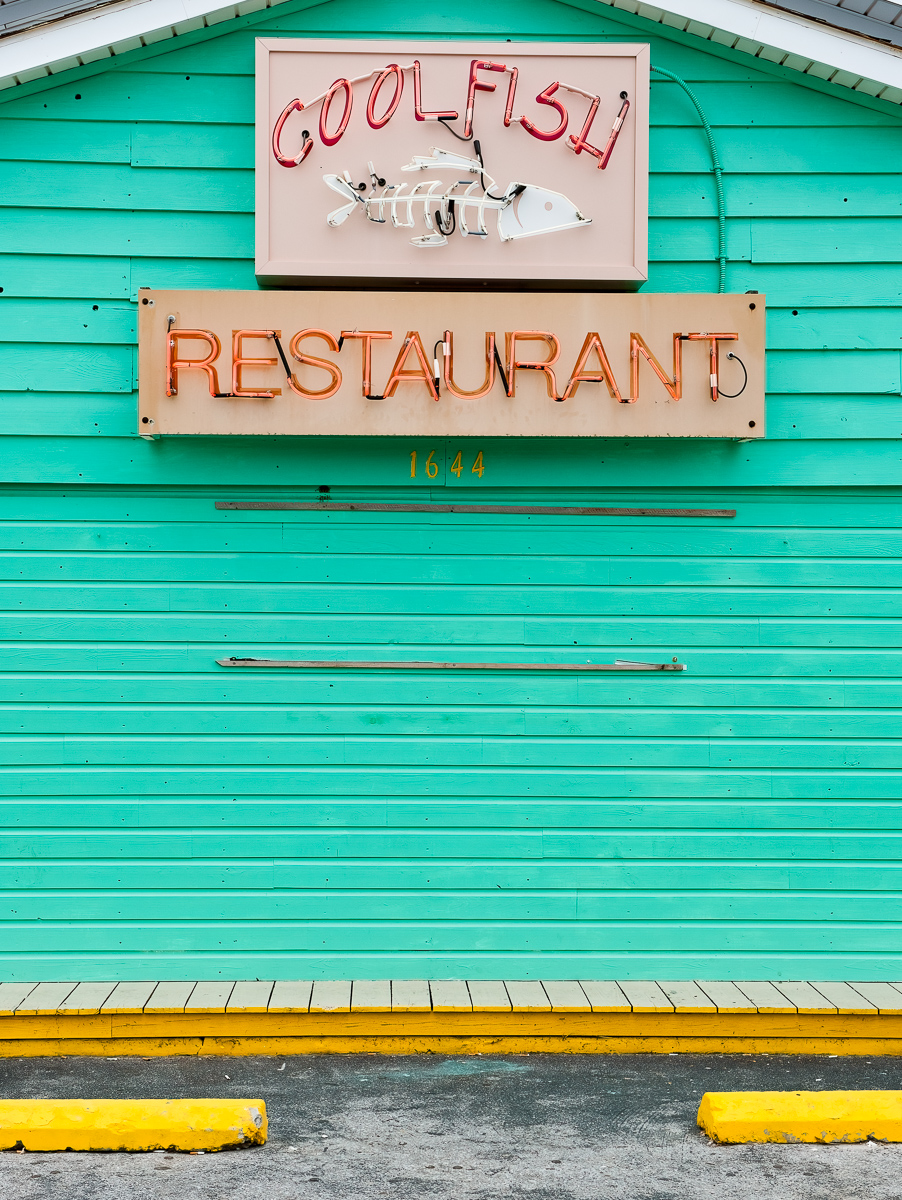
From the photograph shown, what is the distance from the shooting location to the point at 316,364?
5320 mm

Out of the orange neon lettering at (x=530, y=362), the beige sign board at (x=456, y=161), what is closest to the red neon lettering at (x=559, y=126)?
the beige sign board at (x=456, y=161)

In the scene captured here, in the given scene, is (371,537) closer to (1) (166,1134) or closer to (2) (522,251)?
(2) (522,251)

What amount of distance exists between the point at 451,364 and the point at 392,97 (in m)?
1.37

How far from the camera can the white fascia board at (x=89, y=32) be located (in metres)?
5.36

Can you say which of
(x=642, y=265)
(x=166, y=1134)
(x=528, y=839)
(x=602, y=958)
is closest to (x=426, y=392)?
(x=642, y=265)

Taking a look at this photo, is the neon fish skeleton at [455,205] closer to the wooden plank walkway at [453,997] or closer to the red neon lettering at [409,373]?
the red neon lettering at [409,373]

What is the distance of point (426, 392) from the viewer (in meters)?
5.36

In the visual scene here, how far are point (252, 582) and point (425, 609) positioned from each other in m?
0.89

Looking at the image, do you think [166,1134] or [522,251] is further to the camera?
[522,251]

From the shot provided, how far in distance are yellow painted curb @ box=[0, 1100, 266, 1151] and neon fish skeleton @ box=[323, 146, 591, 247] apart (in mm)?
3997

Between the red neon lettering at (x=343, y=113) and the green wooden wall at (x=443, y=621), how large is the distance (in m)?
0.44

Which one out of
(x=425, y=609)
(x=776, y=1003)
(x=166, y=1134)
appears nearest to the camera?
(x=166, y=1134)

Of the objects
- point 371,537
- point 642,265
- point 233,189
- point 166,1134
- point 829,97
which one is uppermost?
point 829,97

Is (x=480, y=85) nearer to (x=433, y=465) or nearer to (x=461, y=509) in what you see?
(x=433, y=465)
